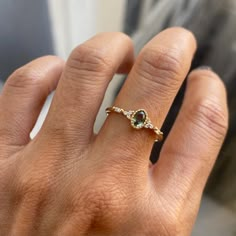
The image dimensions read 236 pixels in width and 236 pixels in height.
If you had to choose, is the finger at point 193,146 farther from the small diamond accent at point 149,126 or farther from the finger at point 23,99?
the finger at point 23,99

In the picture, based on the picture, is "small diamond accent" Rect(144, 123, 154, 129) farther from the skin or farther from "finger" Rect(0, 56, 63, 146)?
"finger" Rect(0, 56, 63, 146)

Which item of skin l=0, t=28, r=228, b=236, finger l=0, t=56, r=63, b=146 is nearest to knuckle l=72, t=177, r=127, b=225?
skin l=0, t=28, r=228, b=236

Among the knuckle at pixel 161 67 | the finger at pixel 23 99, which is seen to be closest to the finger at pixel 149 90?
the knuckle at pixel 161 67

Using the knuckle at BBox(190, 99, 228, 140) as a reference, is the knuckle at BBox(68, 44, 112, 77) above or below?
above

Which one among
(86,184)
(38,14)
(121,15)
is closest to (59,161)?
(86,184)

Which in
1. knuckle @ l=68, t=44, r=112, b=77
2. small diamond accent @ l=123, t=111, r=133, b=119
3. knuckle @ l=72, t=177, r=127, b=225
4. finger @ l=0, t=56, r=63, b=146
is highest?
knuckle @ l=68, t=44, r=112, b=77

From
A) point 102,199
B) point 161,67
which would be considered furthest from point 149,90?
point 102,199

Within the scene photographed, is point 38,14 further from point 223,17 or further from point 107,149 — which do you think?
point 223,17
